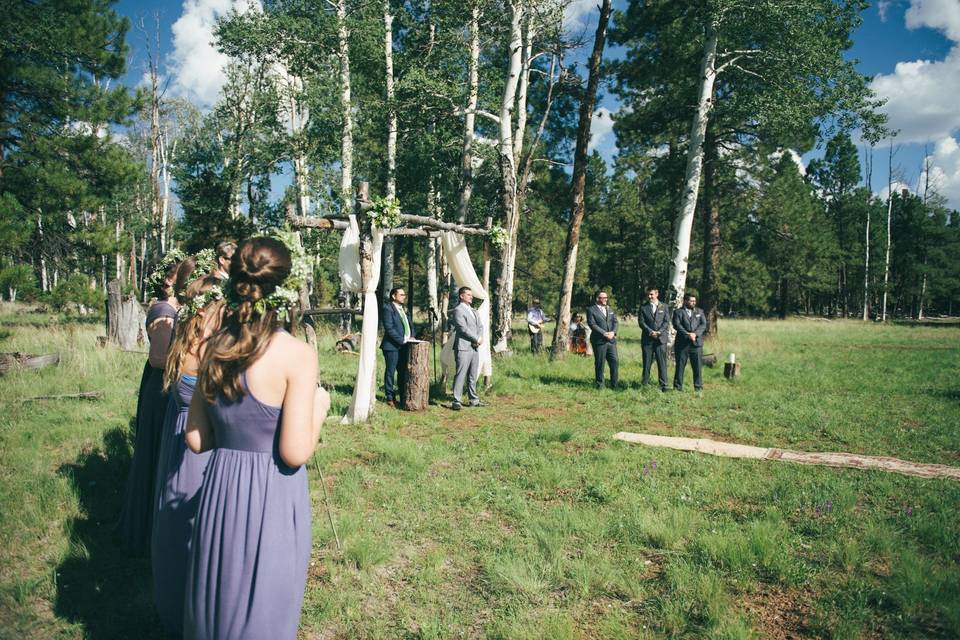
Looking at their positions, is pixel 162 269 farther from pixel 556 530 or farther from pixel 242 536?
pixel 556 530

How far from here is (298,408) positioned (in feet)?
6.51

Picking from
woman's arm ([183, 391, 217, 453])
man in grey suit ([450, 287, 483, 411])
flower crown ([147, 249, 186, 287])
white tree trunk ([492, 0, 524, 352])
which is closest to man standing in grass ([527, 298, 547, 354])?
white tree trunk ([492, 0, 524, 352])

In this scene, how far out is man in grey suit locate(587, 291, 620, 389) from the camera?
1035 centimetres

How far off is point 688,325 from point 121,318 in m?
13.5

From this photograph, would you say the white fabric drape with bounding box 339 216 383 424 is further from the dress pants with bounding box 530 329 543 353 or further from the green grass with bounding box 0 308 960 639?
the dress pants with bounding box 530 329 543 353

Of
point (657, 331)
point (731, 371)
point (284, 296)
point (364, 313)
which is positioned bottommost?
point (731, 371)

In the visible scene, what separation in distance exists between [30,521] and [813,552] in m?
6.41

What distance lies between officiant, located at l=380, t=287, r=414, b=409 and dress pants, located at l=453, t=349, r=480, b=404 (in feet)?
2.94

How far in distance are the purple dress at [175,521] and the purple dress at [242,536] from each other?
811 millimetres

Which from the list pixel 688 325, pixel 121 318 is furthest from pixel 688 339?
pixel 121 318

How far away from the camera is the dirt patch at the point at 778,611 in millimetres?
3074

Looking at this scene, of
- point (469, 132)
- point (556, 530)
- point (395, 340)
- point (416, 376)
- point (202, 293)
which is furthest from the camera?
point (469, 132)

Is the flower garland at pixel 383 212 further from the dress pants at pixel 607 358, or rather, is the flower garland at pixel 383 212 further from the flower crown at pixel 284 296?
the flower crown at pixel 284 296

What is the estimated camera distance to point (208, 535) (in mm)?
2064
